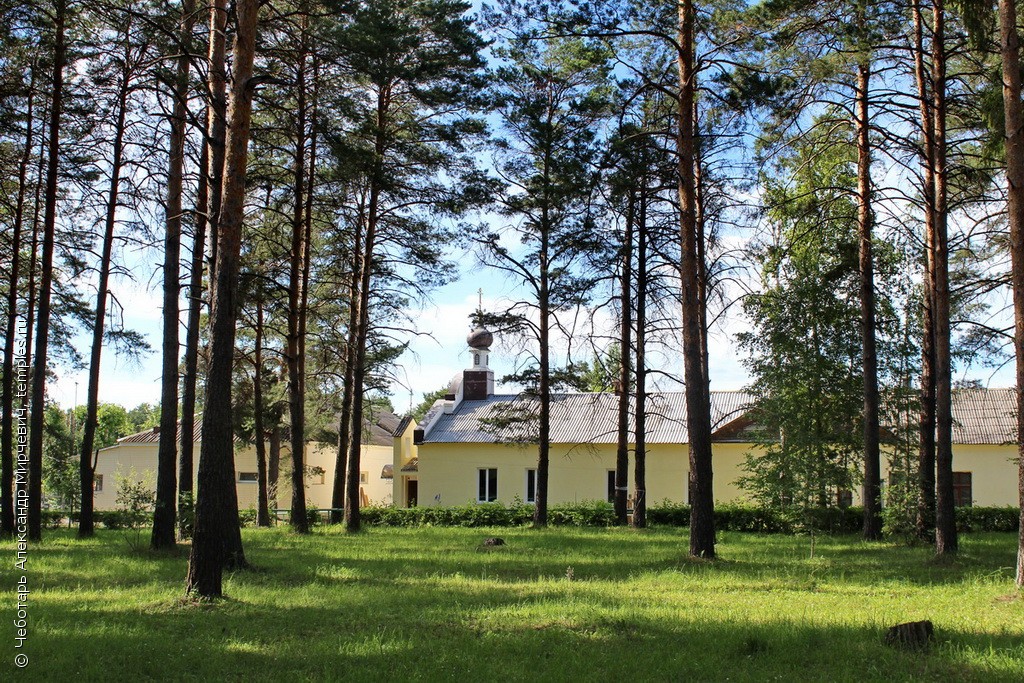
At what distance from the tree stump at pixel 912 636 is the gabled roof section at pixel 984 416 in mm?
24960

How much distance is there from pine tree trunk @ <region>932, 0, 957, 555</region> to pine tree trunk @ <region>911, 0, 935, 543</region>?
0.24 m

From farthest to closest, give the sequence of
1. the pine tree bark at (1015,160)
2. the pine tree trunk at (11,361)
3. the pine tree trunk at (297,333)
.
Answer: the pine tree trunk at (297,333), the pine tree trunk at (11,361), the pine tree bark at (1015,160)

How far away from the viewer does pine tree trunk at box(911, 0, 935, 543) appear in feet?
49.8

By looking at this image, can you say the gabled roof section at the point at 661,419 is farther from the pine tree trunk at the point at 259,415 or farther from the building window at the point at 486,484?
the pine tree trunk at the point at 259,415

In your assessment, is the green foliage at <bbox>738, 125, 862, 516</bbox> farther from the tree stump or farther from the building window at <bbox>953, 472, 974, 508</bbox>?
the building window at <bbox>953, 472, 974, 508</bbox>

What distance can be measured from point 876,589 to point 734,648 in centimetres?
466

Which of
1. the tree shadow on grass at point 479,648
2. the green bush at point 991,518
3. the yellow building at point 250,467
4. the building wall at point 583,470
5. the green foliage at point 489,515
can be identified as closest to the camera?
the tree shadow on grass at point 479,648

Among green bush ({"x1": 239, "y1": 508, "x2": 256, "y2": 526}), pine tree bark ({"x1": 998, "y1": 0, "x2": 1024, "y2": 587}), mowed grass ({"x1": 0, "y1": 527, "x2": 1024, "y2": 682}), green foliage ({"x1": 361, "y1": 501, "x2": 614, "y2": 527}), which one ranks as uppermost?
A: pine tree bark ({"x1": 998, "y1": 0, "x2": 1024, "y2": 587})

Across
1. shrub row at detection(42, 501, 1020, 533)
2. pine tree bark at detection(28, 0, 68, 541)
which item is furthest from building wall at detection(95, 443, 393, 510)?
pine tree bark at detection(28, 0, 68, 541)

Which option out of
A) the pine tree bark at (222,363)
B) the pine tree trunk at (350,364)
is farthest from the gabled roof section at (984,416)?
the pine tree bark at (222,363)

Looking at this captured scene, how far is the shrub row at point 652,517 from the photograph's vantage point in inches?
952

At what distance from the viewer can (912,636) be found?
7641 mm

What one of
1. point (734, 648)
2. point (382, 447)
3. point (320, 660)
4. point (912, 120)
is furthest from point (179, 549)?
point (382, 447)

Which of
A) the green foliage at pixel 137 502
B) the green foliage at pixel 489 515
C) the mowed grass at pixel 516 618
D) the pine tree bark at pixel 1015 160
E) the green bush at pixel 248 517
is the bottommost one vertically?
the green bush at pixel 248 517
